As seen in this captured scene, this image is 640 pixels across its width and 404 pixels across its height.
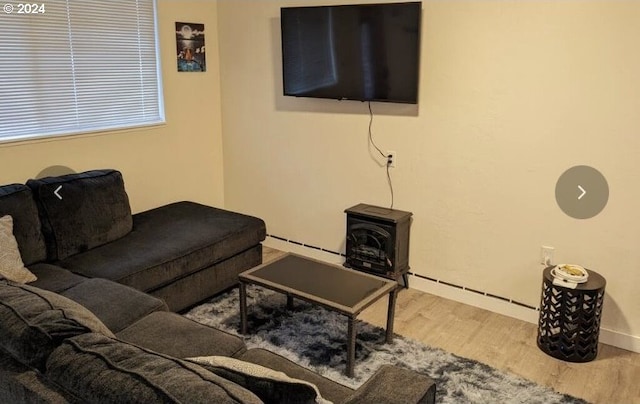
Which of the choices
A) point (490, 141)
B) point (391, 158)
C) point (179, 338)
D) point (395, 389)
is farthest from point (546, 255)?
point (179, 338)

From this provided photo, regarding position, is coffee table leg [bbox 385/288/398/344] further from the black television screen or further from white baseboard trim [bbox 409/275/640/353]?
the black television screen

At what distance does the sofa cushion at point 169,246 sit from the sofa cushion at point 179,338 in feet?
2.20

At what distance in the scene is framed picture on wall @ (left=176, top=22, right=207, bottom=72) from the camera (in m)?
4.53

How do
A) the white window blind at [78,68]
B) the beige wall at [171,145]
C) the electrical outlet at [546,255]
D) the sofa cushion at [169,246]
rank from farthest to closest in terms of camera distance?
the beige wall at [171,145]
the white window blind at [78,68]
the electrical outlet at [546,255]
the sofa cushion at [169,246]

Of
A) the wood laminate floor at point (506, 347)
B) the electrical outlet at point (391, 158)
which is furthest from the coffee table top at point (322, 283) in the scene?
the electrical outlet at point (391, 158)

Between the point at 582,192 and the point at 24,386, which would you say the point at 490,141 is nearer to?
the point at 582,192

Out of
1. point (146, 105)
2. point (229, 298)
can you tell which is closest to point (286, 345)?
point (229, 298)

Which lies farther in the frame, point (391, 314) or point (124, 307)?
point (391, 314)

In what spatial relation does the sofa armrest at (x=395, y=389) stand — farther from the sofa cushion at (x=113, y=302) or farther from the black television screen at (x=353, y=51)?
the black television screen at (x=353, y=51)

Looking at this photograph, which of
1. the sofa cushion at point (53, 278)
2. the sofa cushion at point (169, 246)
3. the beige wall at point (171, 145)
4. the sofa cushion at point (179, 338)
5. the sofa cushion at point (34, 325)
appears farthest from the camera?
the beige wall at point (171, 145)

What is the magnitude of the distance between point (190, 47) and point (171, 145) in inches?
33.0

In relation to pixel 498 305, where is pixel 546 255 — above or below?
above

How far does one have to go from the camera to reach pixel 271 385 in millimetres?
1509

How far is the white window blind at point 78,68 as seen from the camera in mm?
3566
